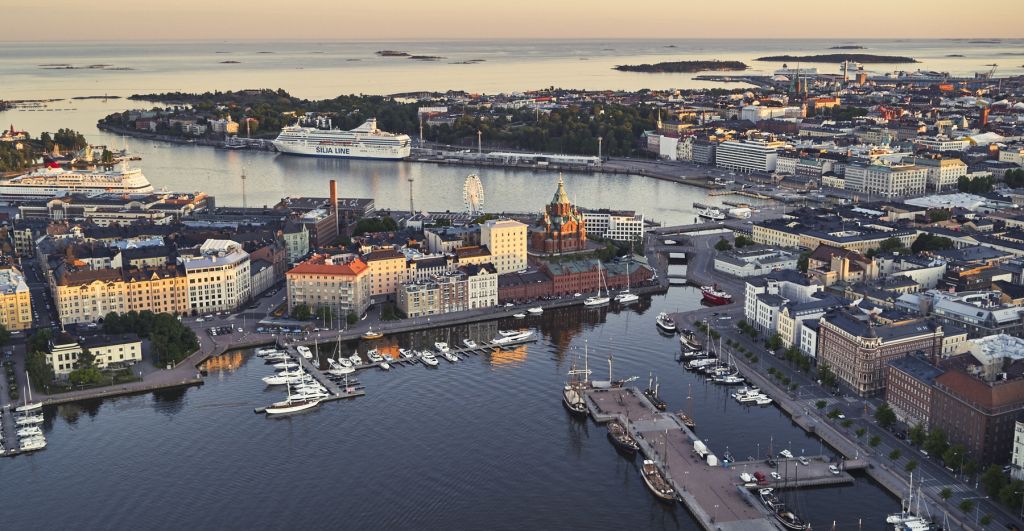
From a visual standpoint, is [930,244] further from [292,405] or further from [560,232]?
[292,405]

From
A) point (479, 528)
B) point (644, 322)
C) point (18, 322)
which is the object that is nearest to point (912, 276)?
point (644, 322)

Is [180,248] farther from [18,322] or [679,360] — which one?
[679,360]

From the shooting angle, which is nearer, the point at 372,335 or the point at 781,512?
A: the point at 781,512

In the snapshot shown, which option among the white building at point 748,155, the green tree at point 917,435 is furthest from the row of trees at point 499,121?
the green tree at point 917,435

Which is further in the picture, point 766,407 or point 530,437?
point 766,407

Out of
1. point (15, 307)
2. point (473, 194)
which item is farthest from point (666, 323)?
point (473, 194)

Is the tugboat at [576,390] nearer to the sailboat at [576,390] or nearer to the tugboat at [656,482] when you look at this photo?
the sailboat at [576,390]
